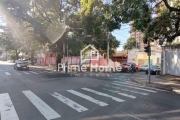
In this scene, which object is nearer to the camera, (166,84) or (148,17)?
(148,17)

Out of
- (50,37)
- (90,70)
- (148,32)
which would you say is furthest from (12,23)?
(148,32)

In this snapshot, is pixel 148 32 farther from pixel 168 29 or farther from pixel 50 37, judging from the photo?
pixel 50 37

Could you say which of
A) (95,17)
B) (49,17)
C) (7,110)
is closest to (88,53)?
(49,17)

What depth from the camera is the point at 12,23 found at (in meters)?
28.2

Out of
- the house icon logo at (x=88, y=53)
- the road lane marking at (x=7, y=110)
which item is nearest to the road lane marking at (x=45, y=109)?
the road lane marking at (x=7, y=110)

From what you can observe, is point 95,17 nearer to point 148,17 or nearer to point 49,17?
point 148,17

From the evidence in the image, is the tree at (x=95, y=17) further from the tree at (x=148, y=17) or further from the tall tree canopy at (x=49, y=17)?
the tall tree canopy at (x=49, y=17)

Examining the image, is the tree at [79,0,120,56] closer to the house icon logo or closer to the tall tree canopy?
the tall tree canopy

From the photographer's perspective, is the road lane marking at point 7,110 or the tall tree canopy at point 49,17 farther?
the tall tree canopy at point 49,17

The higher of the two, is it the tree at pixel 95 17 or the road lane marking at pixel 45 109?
the tree at pixel 95 17

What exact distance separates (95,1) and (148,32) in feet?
14.1

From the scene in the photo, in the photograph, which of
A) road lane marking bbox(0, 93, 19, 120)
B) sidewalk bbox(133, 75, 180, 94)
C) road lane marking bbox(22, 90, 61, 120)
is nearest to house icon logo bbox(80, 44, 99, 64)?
sidewalk bbox(133, 75, 180, 94)

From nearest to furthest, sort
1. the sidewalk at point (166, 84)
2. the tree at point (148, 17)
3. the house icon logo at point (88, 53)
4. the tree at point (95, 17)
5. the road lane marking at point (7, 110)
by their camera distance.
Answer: the road lane marking at point (7, 110)
the tree at point (148, 17)
the sidewalk at point (166, 84)
the tree at point (95, 17)
the house icon logo at point (88, 53)

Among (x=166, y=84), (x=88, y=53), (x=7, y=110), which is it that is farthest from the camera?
(x=88, y=53)
